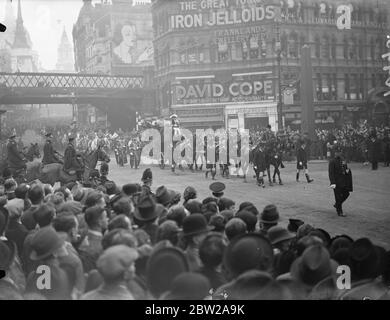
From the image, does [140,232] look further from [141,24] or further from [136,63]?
[136,63]

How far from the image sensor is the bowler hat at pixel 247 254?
15.6 ft

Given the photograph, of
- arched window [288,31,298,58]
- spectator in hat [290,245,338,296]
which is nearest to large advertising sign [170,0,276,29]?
arched window [288,31,298,58]

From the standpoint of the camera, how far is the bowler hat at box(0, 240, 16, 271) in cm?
572

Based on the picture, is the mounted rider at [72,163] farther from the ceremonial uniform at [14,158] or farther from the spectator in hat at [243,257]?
the spectator in hat at [243,257]

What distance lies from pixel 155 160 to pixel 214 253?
818 inches

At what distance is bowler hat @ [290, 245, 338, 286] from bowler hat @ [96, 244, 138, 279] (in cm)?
164

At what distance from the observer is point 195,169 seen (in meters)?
22.7

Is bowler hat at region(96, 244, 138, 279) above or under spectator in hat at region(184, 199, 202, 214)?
under

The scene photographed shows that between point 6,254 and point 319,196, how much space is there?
11.2m

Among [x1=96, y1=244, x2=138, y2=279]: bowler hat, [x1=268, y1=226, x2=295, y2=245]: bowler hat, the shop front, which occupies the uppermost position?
the shop front

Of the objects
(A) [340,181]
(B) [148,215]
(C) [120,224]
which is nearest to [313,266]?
(C) [120,224]

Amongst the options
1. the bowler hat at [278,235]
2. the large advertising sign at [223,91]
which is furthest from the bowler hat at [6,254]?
the large advertising sign at [223,91]

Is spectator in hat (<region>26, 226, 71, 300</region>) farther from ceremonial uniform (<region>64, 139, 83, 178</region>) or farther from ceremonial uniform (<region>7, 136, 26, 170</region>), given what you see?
ceremonial uniform (<region>7, 136, 26, 170</region>)

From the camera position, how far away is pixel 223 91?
40.6 meters
